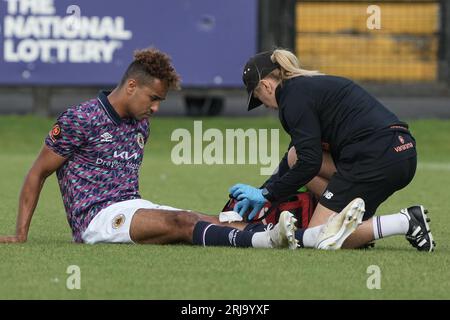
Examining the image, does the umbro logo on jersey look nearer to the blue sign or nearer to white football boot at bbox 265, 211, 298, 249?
white football boot at bbox 265, 211, 298, 249

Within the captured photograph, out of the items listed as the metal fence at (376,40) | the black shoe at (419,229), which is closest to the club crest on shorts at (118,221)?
the black shoe at (419,229)

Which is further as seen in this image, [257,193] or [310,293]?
[257,193]

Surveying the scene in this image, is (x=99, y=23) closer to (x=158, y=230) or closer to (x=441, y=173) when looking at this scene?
(x=441, y=173)

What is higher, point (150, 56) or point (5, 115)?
point (150, 56)

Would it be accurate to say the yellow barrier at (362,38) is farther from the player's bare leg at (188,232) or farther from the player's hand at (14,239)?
the player's hand at (14,239)

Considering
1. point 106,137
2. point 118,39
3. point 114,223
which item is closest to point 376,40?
point 118,39

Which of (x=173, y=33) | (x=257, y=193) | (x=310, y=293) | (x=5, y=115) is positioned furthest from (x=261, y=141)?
(x=310, y=293)

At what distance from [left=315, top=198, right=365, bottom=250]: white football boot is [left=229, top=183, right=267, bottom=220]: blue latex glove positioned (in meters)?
0.47

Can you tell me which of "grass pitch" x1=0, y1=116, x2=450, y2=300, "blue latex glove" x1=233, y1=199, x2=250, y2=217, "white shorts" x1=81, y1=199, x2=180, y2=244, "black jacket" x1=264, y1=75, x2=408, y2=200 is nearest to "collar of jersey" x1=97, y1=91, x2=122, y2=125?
"white shorts" x1=81, y1=199, x2=180, y2=244

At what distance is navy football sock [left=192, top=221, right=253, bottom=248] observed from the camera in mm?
8258

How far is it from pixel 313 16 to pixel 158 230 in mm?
11615

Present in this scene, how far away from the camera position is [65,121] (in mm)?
8258

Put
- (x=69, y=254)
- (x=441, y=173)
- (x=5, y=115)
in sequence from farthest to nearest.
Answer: (x=5, y=115), (x=441, y=173), (x=69, y=254)

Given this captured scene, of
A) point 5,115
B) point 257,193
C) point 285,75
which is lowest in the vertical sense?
point 5,115
